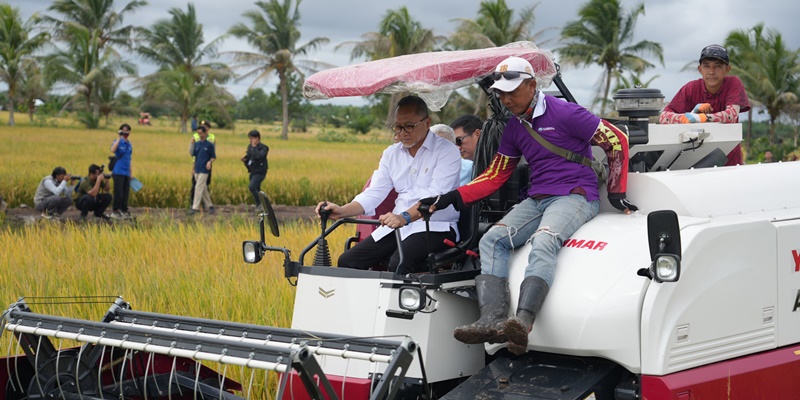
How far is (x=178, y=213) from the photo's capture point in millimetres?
21703

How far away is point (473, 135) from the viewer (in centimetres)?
795

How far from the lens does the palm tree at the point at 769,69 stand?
5038 centimetres

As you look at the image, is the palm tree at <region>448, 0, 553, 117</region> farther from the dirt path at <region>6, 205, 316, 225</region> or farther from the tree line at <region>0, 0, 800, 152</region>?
the dirt path at <region>6, 205, 316, 225</region>

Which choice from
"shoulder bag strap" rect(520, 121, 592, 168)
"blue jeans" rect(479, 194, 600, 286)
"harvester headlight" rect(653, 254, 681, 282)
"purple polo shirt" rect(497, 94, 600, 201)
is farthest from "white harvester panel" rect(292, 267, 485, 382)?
"harvester headlight" rect(653, 254, 681, 282)

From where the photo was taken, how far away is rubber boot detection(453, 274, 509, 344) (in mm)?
4840

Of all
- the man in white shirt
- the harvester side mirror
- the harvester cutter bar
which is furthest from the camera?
the man in white shirt

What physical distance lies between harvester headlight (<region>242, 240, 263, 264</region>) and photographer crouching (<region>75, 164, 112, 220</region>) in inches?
546

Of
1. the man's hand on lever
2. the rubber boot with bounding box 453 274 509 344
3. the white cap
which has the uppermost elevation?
the white cap

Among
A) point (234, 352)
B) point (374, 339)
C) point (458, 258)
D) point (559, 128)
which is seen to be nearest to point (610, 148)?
point (559, 128)

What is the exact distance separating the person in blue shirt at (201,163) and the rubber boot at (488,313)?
16.5 metres

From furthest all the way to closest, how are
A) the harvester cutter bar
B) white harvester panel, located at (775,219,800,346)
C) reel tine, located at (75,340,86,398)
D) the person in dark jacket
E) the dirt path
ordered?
the person in dark jacket < the dirt path < white harvester panel, located at (775,219,800,346) < reel tine, located at (75,340,86,398) < the harvester cutter bar

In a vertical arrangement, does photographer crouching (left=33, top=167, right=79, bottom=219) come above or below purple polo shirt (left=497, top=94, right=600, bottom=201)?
below

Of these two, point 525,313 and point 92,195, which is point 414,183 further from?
point 92,195

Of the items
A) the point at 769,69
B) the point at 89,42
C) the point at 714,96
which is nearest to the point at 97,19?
the point at 89,42
